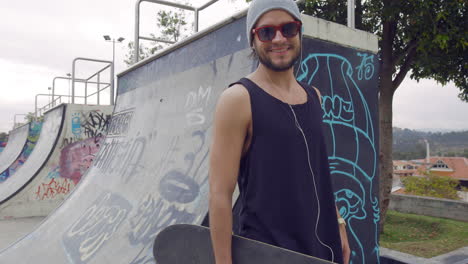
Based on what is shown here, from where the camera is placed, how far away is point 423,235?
6.78 m

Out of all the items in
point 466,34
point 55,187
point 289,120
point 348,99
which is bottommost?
point 55,187

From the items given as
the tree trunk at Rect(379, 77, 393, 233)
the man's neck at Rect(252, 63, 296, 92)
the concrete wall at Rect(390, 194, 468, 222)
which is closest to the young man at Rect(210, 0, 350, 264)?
the man's neck at Rect(252, 63, 296, 92)

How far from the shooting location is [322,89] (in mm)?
2555

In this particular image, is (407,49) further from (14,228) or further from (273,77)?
(14,228)

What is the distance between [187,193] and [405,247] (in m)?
4.45

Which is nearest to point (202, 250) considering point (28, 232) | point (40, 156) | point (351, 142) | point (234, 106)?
point (234, 106)

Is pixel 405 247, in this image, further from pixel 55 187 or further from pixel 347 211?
pixel 55 187

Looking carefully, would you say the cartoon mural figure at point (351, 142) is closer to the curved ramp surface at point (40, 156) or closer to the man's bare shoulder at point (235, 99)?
the man's bare shoulder at point (235, 99)

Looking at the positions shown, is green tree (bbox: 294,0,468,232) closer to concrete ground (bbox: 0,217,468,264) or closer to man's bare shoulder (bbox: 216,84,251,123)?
concrete ground (bbox: 0,217,468,264)

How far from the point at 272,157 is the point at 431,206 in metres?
8.84

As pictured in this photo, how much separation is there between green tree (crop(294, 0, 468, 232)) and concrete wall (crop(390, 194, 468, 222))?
105 inches

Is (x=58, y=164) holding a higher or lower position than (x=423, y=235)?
higher

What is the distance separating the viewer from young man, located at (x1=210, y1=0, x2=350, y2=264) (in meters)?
1.13

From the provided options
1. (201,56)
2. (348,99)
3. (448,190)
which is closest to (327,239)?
(348,99)
